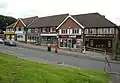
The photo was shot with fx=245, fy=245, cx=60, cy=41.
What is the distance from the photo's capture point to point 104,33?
→ 5434 cm

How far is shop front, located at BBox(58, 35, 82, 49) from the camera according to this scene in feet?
196

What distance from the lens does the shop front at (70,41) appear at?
196 ft

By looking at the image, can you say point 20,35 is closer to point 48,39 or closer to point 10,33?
point 10,33

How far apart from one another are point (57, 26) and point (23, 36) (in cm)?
1865

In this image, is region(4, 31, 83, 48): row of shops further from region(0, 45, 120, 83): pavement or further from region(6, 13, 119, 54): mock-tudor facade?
region(0, 45, 120, 83): pavement

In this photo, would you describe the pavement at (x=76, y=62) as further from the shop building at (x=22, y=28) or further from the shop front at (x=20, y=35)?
the shop building at (x=22, y=28)

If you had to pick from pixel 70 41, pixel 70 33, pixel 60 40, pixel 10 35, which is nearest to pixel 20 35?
pixel 10 35

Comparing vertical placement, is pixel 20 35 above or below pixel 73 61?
above

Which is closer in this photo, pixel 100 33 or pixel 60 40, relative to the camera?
pixel 100 33

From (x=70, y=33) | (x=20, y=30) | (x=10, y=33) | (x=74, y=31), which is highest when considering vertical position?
(x=20, y=30)

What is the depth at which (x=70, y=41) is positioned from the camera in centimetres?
6216

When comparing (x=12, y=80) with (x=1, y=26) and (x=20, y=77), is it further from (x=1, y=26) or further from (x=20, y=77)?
(x=1, y=26)

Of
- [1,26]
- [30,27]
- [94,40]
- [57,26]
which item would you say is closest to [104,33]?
[94,40]

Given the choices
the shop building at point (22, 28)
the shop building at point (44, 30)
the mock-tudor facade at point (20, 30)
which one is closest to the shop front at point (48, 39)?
the shop building at point (44, 30)
